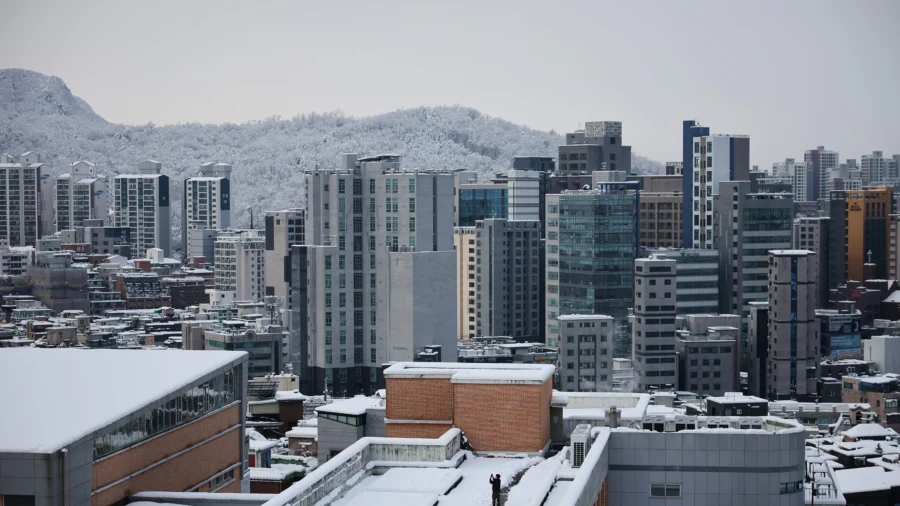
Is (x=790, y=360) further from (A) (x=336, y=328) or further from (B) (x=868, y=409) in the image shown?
(A) (x=336, y=328)

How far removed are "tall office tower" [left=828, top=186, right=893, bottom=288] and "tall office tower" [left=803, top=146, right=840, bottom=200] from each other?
28.6 m

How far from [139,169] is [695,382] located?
5361cm

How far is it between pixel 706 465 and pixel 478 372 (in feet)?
5.52

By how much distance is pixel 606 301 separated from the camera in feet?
134

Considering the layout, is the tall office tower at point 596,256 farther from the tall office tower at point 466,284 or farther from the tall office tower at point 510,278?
the tall office tower at point 466,284

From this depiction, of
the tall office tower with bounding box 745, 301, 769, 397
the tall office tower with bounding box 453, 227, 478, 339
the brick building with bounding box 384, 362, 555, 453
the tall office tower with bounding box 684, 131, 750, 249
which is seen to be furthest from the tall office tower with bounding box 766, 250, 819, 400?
the brick building with bounding box 384, 362, 555, 453

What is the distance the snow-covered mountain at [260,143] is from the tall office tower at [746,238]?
41.3m

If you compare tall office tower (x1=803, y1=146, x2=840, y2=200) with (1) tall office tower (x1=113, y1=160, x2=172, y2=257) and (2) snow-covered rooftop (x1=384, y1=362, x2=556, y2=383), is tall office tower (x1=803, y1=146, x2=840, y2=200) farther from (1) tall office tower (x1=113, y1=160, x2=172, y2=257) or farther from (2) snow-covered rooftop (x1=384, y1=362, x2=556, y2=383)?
(2) snow-covered rooftop (x1=384, y1=362, x2=556, y2=383)

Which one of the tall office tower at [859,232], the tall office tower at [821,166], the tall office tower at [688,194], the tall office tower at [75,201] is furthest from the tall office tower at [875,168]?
the tall office tower at [75,201]

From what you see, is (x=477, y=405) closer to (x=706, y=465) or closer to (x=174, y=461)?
(x=706, y=465)

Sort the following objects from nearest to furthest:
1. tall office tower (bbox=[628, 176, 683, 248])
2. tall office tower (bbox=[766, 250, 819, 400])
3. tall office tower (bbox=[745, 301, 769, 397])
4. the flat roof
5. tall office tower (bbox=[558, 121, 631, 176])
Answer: the flat roof
tall office tower (bbox=[766, 250, 819, 400])
tall office tower (bbox=[745, 301, 769, 397])
tall office tower (bbox=[628, 176, 683, 248])
tall office tower (bbox=[558, 121, 631, 176])

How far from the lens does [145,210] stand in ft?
250

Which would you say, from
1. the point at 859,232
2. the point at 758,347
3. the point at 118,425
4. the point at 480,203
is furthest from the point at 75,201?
the point at 118,425

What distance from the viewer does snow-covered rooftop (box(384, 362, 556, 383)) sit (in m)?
8.39
